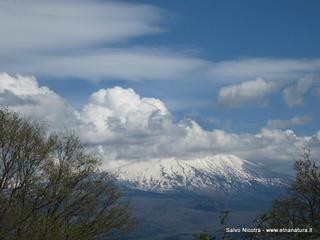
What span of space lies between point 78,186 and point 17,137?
662 centimetres

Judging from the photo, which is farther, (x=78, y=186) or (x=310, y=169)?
(x=310, y=169)

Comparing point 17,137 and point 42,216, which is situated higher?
point 17,137

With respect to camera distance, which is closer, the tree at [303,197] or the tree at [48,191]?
the tree at [48,191]

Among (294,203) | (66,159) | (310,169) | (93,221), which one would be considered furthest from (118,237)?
(310,169)

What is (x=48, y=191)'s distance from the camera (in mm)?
41031

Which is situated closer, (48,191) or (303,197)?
(48,191)

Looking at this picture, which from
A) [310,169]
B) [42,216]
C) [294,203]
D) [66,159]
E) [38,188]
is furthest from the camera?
[310,169]

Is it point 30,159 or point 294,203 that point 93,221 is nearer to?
point 30,159

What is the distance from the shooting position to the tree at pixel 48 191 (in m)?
37.9

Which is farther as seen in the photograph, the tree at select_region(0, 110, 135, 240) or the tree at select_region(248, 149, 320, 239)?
the tree at select_region(248, 149, 320, 239)

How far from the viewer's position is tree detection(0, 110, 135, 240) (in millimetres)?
37875

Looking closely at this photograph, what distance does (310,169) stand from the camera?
56.5 m

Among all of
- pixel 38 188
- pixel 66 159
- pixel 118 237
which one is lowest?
pixel 118 237

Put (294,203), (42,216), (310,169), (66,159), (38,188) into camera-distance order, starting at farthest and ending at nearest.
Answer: (310,169), (294,203), (66,159), (38,188), (42,216)
